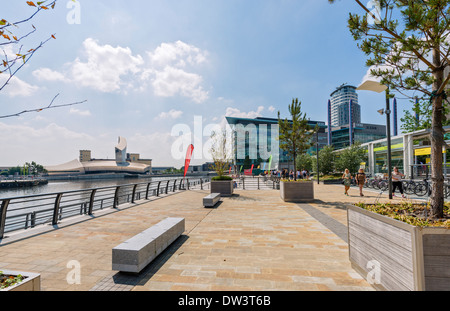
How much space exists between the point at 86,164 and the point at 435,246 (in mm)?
141739

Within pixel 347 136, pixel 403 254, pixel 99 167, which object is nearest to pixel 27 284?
pixel 403 254

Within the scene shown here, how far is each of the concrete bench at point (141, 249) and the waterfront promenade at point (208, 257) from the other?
14cm

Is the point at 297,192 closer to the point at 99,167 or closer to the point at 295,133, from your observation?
the point at 295,133

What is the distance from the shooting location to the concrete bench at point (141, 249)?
3385 millimetres

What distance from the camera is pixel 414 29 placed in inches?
112

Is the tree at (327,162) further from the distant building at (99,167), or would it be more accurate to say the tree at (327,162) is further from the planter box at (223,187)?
the distant building at (99,167)

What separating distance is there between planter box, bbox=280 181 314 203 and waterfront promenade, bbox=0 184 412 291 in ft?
13.8

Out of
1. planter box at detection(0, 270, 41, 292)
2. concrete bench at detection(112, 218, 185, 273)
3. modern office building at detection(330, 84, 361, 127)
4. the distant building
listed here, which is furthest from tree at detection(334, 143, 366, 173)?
modern office building at detection(330, 84, 361, 127)

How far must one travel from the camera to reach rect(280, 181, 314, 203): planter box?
1119cm

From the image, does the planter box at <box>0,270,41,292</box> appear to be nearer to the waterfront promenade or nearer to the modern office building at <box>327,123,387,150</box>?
the waterfront promenade

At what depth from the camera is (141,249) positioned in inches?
138

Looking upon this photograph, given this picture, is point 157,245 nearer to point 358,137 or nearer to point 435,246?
point 435,246
